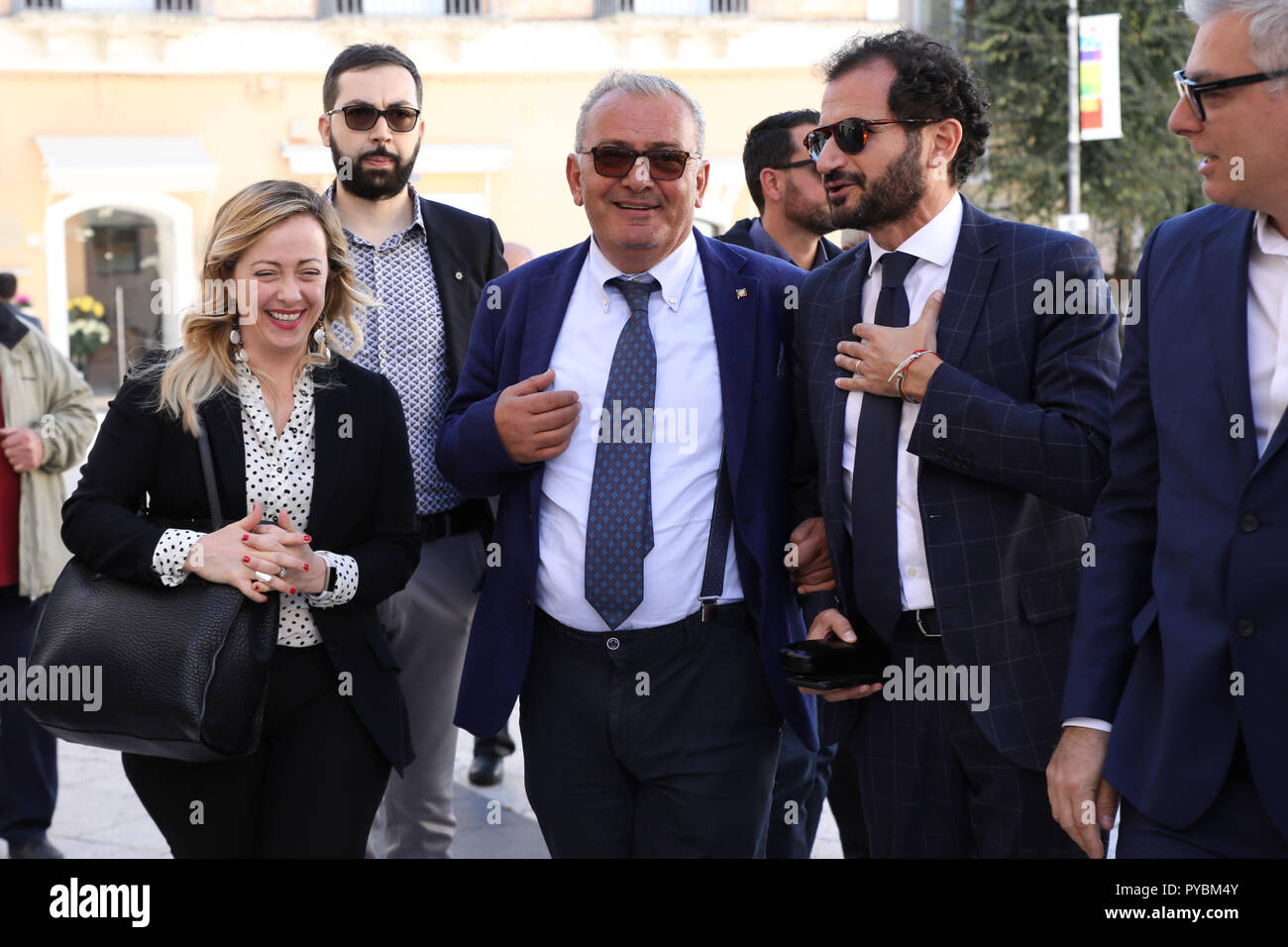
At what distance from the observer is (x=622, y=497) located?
302cm

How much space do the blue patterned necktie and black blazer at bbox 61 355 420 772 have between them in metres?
0.50

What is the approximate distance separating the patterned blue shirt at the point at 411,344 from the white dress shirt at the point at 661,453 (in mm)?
909

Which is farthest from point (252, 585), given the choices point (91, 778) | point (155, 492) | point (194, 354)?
point (91, 778)

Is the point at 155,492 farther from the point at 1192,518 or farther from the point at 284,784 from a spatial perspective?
the point at 1192,518

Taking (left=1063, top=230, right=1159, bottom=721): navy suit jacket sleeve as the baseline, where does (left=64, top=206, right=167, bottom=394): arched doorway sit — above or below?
above

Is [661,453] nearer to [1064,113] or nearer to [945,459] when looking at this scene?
[945,459]

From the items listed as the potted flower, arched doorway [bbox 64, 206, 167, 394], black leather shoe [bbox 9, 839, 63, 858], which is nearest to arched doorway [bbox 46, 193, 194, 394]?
arched doorway [bbox 64, 206, 167, 394]

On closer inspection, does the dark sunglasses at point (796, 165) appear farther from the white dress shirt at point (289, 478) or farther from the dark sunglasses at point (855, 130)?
Answer: the white dress shirt at point (289, 478)

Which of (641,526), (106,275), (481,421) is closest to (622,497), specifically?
(641,526)

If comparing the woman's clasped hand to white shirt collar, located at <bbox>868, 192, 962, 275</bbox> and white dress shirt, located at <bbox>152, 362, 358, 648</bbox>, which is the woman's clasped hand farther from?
white shirt collar, located at <bbox>868, 192, 962, 275</bbox>

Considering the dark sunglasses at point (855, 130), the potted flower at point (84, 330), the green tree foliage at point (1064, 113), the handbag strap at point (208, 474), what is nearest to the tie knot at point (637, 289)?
the dark sunglasses at point (855, 130)

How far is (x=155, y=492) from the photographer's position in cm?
308

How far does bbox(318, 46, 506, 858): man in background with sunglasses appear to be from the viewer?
4012 mm

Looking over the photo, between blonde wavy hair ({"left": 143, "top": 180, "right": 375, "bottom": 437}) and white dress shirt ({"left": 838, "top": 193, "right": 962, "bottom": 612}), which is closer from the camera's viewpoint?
white dress shirt ({"left": 838, "top": 193, "right": 962, "bottom": 612})
